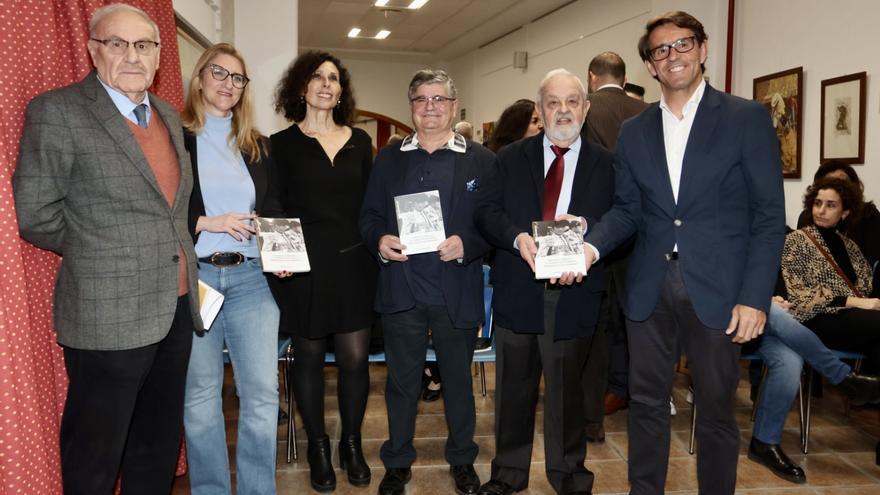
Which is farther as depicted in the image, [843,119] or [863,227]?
[843,119]

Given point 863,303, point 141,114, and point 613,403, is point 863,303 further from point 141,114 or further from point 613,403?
point 141,114

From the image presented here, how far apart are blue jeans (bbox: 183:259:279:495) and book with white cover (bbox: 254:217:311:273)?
112 mm

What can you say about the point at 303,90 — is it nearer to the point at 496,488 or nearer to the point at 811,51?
the point at 496,488

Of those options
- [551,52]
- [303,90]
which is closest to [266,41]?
[303,90]

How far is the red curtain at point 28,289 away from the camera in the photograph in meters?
1.73

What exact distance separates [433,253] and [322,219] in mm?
487

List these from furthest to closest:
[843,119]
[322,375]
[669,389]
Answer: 1. [843,119]
2. [322,375]
3. [669,389]

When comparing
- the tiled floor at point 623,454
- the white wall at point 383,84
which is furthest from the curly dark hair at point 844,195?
the white wall at point 383,84

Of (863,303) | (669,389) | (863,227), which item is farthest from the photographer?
(863,227)

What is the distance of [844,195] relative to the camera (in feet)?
12.8

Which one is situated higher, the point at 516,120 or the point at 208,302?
the point at 516,120

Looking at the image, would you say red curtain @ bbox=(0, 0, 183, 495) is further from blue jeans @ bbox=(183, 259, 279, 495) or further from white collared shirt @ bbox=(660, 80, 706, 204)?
white collared shirt @ bbox=(660, 80, 706, 204)

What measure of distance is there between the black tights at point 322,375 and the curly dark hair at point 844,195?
114 inches

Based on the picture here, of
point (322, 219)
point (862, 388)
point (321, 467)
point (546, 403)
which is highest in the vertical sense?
point (322, 219)
